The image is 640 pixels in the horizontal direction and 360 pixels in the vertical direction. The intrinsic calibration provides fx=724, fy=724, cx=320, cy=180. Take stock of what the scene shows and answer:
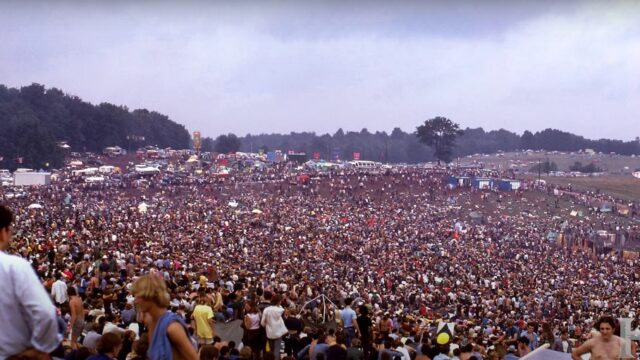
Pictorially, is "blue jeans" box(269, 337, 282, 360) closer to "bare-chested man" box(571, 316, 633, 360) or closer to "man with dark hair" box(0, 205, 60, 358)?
"bare-chested man" box(571, 316, 633, 360)

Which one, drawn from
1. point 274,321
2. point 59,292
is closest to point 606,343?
point 274,321

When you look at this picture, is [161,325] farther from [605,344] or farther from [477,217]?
[477,217]

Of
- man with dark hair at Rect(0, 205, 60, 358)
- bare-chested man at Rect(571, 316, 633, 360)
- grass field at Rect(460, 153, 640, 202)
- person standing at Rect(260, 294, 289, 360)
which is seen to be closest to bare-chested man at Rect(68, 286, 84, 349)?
person standing at Rect(260, 294, 289, 360)

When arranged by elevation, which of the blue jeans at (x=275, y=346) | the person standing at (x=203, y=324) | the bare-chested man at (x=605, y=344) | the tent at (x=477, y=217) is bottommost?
the tent at (x=477, y=217)

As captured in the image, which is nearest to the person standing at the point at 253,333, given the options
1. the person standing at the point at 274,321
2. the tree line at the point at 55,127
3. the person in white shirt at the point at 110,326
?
the person standing at the point at 274,321

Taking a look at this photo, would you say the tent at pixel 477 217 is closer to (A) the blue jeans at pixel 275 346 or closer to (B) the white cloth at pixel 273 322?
(A) the blue jeans at pixel 275 346

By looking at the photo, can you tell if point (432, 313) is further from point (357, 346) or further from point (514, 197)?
point (514, 197)
